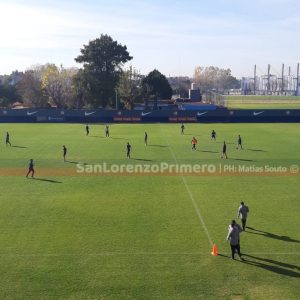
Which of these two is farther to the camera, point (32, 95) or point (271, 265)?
point (32, 95)

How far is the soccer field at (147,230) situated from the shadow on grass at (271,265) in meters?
0.03

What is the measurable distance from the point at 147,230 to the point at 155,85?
7890 centimetres

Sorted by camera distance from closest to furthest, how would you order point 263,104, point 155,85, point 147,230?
1. point 147,230
2. point 155,85
3. point 263,104

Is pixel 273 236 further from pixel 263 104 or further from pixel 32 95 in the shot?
pixel 263 104

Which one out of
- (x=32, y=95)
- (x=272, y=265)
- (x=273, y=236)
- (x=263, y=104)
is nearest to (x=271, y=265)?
(x=272, y=265)

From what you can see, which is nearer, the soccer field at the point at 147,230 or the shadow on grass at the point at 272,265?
the soccer field at the point at 147,230

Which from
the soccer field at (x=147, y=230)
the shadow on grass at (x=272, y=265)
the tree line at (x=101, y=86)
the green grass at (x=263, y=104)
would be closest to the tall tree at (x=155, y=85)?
the tree line at (x=101, y=86)

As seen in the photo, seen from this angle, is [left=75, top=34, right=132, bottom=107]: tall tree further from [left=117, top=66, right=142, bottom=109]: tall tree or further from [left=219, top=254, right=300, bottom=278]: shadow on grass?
[left=219, top=254, right=300, bottom=278]: shadow on grass

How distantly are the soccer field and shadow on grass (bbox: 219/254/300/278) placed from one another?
3cm

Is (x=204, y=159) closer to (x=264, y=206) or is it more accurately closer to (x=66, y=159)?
(x=66, y=159)

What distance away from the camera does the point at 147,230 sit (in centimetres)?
1706

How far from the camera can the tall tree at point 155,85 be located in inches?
3649

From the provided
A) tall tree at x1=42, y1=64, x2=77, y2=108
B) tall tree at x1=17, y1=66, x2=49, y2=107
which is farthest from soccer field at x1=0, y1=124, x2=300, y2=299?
tall tree at x1=17, y1=66, x2=49, y2=107

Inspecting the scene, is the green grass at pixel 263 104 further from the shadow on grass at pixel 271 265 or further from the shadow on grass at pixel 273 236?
the shadow on grass at pixel 271 265
